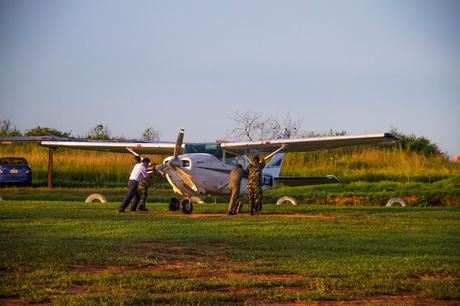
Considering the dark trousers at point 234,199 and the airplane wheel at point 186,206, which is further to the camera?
the airplane wheel at point 186,206

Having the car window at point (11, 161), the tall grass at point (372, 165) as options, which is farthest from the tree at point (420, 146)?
the car window at point (11, 161)

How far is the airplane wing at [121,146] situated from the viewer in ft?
97.3

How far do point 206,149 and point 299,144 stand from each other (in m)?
3.08

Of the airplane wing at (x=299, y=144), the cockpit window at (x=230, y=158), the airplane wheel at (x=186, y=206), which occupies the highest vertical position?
the airplane wing at (x=299, y=144)

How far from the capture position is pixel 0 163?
4091cm

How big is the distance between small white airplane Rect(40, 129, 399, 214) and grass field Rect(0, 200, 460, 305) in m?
5.01

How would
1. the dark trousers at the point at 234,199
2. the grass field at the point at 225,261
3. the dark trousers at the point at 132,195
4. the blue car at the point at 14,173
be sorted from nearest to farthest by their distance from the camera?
the grass field at the point at 225,261, the dark trousers at the point at 132,195, the dark trousers at the point at 234,199, the blue car at the point at 14,173

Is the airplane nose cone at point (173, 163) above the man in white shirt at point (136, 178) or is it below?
above

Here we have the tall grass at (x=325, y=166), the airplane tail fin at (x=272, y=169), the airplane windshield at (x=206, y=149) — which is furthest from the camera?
the tall grass at (x=325, y=166)

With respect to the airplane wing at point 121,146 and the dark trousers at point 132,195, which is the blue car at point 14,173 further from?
the dark trousers at point 132,195

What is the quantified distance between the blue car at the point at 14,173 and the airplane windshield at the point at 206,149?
15.9 metres

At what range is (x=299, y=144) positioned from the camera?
27.1 metres

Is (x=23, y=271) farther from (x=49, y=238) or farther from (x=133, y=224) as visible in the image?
(x=133, y=224)

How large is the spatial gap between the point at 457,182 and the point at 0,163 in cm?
2218
